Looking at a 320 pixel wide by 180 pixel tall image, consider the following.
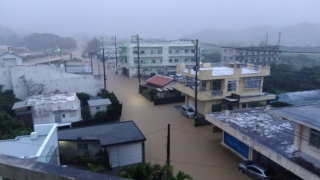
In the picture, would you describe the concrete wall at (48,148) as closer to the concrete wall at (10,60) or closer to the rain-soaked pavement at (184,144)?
the rain-soaked pavement at (184,144)

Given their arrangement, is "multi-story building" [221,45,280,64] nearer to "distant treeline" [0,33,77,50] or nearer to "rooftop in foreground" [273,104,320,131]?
"rooftop in foreground" [273,104,320,131]

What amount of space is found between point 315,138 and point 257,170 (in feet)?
8.27

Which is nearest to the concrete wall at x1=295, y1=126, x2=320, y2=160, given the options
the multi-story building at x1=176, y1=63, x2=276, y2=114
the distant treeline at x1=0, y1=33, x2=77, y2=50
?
the multi-story building at x1=176, y1=63, x2=276, y2=114

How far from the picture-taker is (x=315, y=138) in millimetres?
7918

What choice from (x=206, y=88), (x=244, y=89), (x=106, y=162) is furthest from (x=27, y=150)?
(x=244, y=89)

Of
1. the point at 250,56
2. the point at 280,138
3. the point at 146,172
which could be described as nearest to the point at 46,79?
the point at 146,172

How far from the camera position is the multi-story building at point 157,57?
3606cm

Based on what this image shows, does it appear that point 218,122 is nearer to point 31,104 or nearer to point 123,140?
point 123,140

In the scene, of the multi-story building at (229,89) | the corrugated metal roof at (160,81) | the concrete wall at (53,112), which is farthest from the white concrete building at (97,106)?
the corrugated metal roof at (160,81)

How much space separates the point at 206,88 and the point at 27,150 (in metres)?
11.8

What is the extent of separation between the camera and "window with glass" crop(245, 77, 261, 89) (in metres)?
17.7

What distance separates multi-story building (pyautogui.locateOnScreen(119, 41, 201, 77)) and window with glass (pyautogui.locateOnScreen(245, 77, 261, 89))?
60.8 feet

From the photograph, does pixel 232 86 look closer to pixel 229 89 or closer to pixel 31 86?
pixel 229 89

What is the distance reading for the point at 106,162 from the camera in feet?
34.9
